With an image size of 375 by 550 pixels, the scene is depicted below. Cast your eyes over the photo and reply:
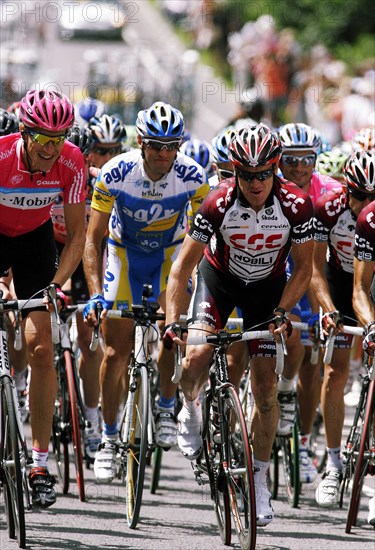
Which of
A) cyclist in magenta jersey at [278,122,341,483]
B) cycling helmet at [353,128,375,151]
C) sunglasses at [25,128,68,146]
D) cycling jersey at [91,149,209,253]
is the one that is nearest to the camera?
sunglasses at [25,128,68,146]

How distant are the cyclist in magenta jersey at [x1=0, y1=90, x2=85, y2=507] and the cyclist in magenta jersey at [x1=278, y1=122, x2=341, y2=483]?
2172 mm

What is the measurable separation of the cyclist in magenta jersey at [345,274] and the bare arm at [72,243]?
170 cm

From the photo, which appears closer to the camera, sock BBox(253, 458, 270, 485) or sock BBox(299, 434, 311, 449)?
sock BBox(253, 458, 270, 485)

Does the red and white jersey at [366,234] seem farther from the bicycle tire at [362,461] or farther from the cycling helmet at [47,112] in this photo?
the cycling helmet at [47,112]

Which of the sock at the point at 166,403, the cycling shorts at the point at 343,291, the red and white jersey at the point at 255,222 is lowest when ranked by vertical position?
the sock at the point at 166,403

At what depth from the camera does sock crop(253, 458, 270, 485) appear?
742cm

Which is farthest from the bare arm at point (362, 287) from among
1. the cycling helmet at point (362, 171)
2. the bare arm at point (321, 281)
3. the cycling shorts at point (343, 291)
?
the cycling shorts at point (343, 291)

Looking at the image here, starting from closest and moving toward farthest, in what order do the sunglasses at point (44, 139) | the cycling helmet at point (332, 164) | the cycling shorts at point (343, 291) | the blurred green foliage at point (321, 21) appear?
the sunglasses at point (44, 139) → the cycling shorts at point (343, 291) → the cycling helmet at point (332, 164) → the blurred green foliage at point (321, 21)

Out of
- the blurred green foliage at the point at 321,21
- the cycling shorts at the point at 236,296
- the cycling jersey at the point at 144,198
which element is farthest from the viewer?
the blurred green foliage at the point at 321,21

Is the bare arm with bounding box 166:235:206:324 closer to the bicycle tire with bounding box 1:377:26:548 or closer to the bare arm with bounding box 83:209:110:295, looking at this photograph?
the bare arm with bounding box 83:209:110:295

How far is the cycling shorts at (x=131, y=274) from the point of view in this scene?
894cm

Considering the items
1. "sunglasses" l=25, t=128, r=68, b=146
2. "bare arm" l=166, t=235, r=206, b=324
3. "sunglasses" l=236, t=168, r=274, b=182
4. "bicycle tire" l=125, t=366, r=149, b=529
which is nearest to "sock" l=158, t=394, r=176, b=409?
"bicycle tire" l=125, t=366, r=149, b=529

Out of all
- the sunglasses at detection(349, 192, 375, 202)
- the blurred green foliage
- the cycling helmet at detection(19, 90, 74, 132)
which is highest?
the blurred green foliage

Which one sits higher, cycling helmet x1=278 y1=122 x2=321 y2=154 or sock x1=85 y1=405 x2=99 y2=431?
cycling helmet x1=278 y1=122 x2=321 y2=154
